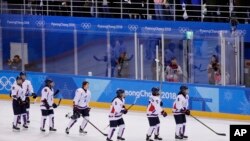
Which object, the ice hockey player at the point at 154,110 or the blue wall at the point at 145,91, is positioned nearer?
the ice hockey player at the point at 154,110

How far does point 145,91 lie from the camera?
24094 millimetres

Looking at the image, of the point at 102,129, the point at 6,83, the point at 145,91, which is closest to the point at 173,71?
the point at 145,91

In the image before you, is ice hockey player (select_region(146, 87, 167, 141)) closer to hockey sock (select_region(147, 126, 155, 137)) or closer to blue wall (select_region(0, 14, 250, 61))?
hockey sock (select_region(147, 126, 155, 137))

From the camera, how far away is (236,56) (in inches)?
899

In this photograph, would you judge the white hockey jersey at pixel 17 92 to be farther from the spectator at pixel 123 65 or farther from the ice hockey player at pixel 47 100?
the spectator at pixel 123 65

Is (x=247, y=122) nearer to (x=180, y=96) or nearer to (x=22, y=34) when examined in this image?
(x=180, y=96)

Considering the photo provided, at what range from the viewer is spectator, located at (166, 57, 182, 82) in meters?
23.9

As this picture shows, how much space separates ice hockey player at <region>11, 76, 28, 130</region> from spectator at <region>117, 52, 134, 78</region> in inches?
170

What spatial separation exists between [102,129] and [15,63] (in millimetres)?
6534

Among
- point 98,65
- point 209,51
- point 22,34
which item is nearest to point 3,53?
point 22,34

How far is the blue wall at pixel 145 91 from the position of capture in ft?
73.9

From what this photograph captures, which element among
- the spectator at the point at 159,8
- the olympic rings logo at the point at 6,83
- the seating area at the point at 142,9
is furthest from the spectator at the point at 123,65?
the olympic rings logo at the point at 6,83

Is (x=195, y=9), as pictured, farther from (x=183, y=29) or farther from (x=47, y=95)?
(x=47, y=95)

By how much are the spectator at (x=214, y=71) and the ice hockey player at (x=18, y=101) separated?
5532mm
